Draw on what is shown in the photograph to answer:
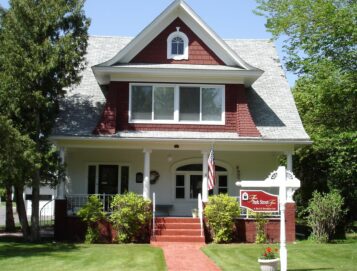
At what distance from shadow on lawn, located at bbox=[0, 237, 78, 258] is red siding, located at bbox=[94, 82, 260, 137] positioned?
15.8ft

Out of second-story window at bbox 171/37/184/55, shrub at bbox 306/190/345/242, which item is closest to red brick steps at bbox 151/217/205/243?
shrub at bbox 306/190/345/242

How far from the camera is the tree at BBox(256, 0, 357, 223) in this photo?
20.0m

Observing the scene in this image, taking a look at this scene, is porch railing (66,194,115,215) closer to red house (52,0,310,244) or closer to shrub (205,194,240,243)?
red house (52,0,310,244)

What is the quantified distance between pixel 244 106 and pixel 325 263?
8.01 meters

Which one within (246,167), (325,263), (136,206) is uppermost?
(246,167)

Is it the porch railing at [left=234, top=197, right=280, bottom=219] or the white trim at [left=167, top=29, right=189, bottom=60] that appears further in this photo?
the white trim at [left=167, top=29, right=189, bottom=60]

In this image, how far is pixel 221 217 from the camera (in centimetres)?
1795

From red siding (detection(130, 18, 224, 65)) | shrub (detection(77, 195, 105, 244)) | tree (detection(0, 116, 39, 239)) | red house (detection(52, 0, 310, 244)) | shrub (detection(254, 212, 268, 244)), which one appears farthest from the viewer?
red siding (detection(130, 18, 224, 65))

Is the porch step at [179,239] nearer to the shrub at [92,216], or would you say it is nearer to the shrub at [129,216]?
the shrub at [129,216]

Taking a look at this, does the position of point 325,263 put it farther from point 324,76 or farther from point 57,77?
point 57,77

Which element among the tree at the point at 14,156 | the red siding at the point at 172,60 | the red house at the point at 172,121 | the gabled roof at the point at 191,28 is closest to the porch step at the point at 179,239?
the red house at the point at 172,121

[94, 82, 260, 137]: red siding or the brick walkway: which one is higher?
[94, 82, 260, 137]: red siding

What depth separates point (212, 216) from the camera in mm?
18062

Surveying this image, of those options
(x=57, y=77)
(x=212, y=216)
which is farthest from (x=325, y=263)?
(x=57, y=77)
